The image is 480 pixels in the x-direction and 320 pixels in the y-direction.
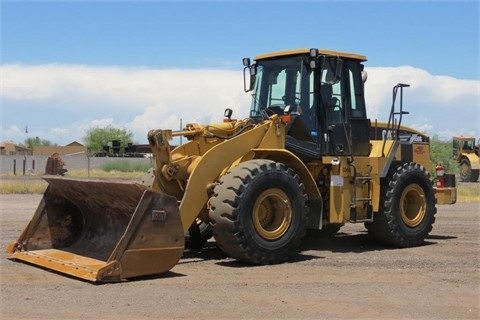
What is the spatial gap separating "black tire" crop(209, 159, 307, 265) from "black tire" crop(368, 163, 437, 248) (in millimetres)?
1993

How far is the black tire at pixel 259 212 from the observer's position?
28.9 ft

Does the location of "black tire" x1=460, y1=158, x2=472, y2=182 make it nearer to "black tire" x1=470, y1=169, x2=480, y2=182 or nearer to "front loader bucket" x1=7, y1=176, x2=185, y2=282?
"black tire" x1=470, y1=169, x2=480, y2=182

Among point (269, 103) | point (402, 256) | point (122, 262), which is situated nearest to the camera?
point (122, 262)

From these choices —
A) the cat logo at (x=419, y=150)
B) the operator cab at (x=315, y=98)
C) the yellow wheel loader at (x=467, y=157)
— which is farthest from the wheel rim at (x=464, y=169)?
the operator cab at (x=315, y=98)

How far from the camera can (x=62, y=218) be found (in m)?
Answer: 9.61

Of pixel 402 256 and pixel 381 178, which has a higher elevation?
pixel 381 178

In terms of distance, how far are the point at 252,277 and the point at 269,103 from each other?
12.1 ft

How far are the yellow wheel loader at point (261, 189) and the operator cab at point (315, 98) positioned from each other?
0.02 meters

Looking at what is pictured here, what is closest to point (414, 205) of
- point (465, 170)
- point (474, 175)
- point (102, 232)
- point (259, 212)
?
point (259, 212)

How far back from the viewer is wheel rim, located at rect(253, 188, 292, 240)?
9.37 metres

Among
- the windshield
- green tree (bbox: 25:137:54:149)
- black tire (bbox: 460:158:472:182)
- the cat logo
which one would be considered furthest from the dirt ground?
green tree (bbox: 25:137:54:149)

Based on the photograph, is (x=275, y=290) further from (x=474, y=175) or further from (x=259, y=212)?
(x=474, y=175)

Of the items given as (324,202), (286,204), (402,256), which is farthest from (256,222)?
(402,256)

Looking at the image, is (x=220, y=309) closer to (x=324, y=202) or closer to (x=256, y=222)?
(x=256, y=222)
